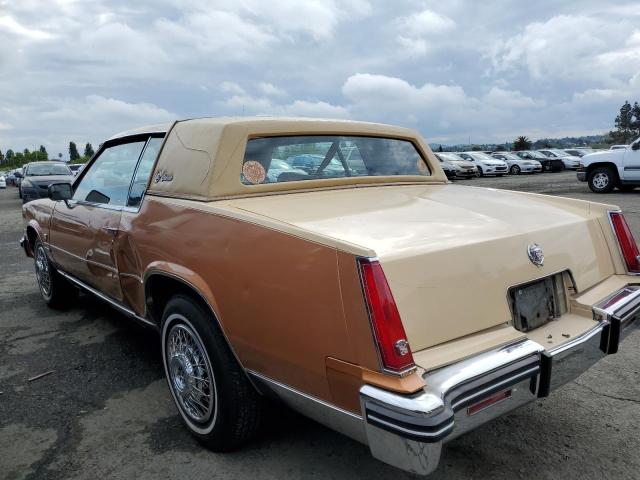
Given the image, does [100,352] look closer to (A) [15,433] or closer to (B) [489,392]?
(A) [15,433]

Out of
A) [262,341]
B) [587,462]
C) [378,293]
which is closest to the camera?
[378,293]

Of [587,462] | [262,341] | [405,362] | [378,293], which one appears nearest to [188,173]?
[262,341]

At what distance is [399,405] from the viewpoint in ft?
5.74

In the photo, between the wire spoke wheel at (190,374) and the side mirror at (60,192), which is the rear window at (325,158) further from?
the side mirror at (60,192)

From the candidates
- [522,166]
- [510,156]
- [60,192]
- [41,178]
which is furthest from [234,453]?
[510,156]

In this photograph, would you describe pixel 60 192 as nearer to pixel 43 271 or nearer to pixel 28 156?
pixel 43 271

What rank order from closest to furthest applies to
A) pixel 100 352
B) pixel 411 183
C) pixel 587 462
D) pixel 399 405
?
pixel 399 405 → pixel 587 462 → pixel 411 183 → pixel 100 352

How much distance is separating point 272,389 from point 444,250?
92 centimetres

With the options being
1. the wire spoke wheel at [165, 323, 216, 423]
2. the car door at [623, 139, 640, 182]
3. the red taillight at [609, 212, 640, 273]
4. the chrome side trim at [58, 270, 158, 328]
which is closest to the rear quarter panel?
the wire spoke wheel at [165, 323, 216, 423]

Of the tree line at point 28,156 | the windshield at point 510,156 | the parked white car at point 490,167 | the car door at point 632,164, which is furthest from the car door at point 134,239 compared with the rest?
the tree line at point 28,156

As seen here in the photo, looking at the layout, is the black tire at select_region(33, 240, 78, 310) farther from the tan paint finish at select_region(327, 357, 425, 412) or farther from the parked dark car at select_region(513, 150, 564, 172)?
the parked dark car at select_region(513, 150, 564, 172)

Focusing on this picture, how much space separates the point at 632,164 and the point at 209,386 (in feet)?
49.0

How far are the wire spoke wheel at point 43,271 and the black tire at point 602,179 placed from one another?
14.7 metres

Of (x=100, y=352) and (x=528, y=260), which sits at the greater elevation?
(x=528, y=260)
